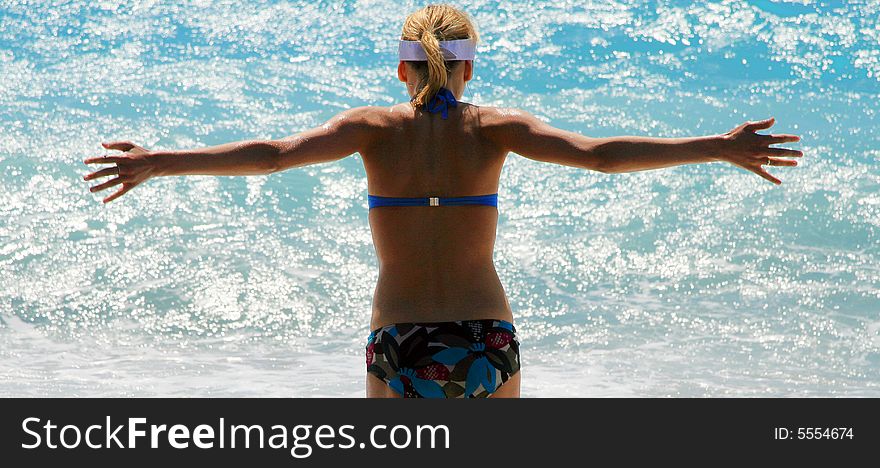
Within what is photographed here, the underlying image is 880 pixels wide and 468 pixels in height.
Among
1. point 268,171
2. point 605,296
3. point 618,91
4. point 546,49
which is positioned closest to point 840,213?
point 605,296

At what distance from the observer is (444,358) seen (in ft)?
8.93

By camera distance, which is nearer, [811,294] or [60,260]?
[811,294]

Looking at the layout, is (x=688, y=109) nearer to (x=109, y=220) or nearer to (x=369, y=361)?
(x=109, y=220)

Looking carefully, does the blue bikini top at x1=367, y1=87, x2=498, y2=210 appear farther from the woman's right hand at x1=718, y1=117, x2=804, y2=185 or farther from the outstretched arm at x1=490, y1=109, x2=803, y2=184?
the woman's right hand at x1=718, y1=117, x2=804, y2=185

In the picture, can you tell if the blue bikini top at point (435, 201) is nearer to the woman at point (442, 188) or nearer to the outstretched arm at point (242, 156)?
the woman at point (442, 188)

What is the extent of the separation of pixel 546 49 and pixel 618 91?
1.26 m

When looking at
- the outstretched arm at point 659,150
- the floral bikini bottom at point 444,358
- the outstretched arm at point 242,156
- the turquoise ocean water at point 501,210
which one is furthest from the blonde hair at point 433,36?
the turquoise ocean water at point 501,210

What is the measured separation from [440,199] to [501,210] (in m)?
6.19

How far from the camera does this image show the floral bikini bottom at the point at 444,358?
107 inches

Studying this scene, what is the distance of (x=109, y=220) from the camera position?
8531 mm

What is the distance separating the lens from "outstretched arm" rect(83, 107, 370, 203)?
102 inches

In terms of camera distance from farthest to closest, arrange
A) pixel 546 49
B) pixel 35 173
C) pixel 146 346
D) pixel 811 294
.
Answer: pixel 546 49 → pixel 35 173 → pixel 811 294 → pixel 146 346

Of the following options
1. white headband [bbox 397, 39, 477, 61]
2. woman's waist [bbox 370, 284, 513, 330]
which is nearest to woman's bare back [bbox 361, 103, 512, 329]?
woman's waist [bbox 370, 284, 513, 330]

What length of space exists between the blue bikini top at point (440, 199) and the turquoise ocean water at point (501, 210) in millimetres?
3223
